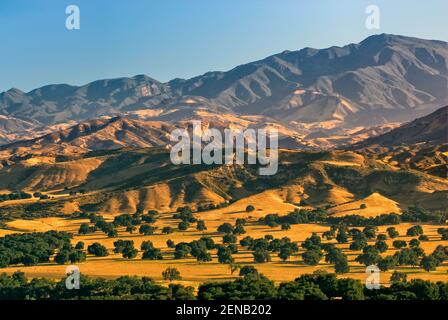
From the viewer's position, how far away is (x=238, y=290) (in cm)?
9731

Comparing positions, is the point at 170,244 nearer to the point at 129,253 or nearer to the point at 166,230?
the point at 129,253

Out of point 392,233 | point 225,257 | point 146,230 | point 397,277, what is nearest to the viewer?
point 397,277

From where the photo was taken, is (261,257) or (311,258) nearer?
(311,258)

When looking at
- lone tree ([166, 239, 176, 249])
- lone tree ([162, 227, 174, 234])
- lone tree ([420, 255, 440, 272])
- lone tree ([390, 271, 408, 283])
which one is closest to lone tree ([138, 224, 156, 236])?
lone tree ([162, 227, 174, 234])

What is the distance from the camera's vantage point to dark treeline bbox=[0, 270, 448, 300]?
305 feet

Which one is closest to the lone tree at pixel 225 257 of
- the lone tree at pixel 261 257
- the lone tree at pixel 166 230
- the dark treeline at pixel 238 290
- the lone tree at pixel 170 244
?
the lone tree at pixel 261 257

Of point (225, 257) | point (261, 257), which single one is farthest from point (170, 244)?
point (261, 257)

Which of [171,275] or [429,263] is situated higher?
[429,263]

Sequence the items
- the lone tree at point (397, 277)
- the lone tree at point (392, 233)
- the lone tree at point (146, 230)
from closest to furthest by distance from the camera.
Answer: the lone tree at point (397, 277) < the lone tree at point (392, 233) < the lone tree at point (146, 230)

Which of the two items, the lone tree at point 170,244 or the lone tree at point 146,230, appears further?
the lone tree at point 146,230

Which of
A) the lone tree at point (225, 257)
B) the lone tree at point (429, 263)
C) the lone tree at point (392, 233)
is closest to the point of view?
the lone tree at point (429, 263)

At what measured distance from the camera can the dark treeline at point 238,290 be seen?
9294 cm

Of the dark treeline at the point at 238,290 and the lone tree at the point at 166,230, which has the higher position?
the lone tree at the point at 166,230

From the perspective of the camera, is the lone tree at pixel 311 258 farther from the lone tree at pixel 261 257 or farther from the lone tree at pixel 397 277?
the lone tree at pixel 397 277
